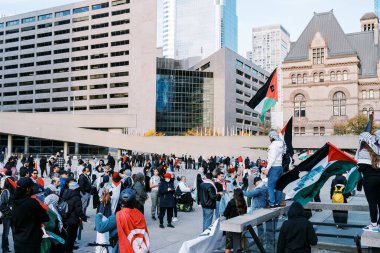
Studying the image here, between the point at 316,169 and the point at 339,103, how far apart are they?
6564 centimetres

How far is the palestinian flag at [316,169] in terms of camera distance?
23.6 feet

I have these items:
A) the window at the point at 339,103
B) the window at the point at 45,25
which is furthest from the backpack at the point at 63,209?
the window at the point at 45,25

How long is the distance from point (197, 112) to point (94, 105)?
2724 cm

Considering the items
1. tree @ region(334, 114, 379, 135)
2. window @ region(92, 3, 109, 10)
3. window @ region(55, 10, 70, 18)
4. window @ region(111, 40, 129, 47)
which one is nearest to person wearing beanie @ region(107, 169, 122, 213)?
tree @ region(334, 114, 379, 135)

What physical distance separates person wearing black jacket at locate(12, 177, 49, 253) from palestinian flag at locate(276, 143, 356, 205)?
15.3 ft

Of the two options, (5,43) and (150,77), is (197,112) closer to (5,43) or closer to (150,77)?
(150,77)

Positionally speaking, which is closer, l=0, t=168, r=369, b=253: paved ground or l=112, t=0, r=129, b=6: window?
l=0, t=168, r=369, b=253: paved ground

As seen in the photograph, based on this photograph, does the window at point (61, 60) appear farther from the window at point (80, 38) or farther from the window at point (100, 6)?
the window at point (100, 6)

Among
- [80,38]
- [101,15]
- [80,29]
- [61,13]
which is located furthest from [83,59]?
[61,13]

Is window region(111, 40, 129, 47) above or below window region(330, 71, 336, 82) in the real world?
above

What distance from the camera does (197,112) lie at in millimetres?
98500

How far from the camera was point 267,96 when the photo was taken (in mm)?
11914

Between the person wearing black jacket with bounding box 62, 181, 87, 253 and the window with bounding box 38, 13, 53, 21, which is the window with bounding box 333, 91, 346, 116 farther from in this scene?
the window with bounding box 38, 13, 53, 21

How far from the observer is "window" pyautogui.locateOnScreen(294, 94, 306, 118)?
7019cm
